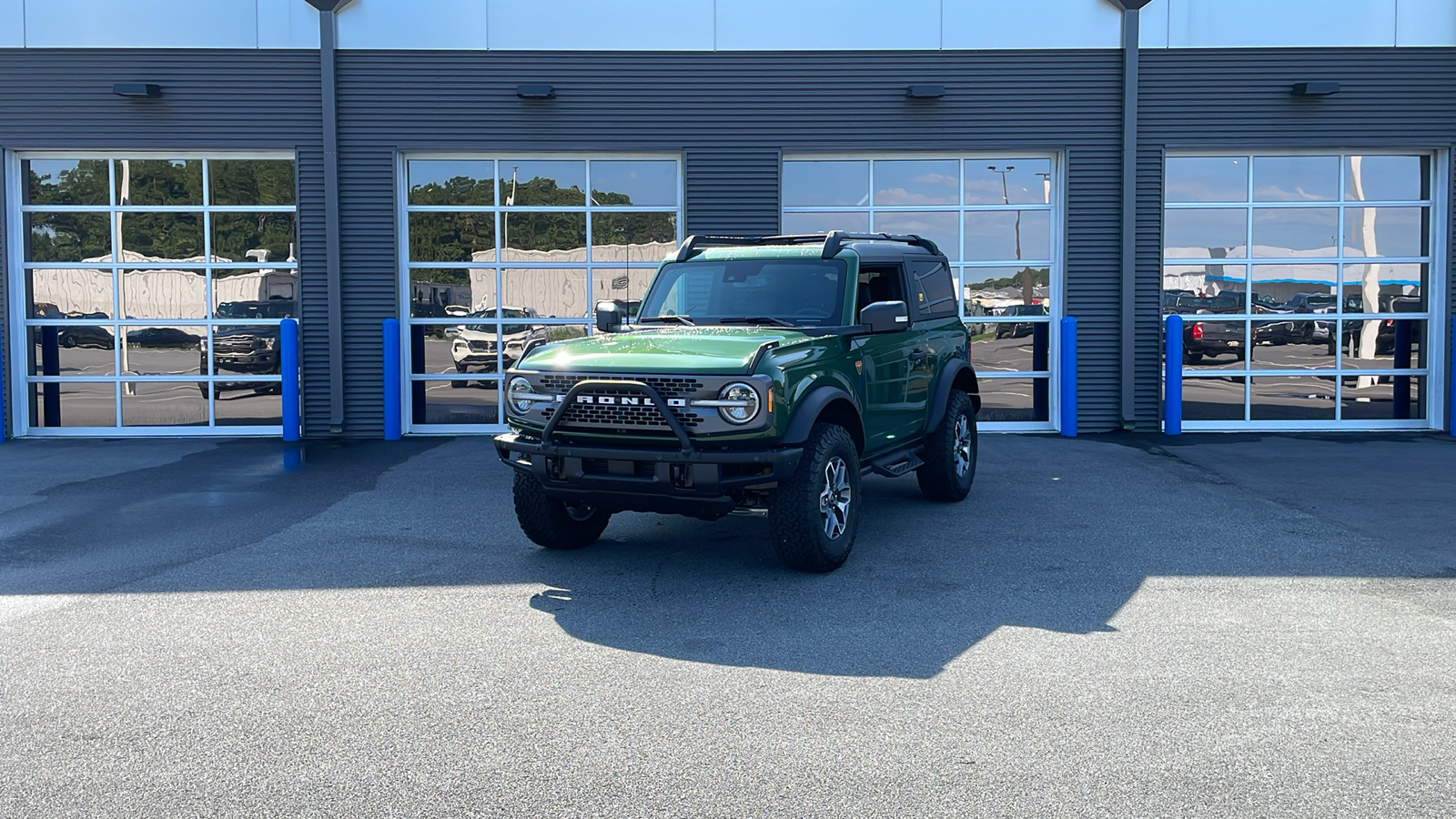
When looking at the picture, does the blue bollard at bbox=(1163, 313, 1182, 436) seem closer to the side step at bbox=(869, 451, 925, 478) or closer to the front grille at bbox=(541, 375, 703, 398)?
the side step at bbox=(869, 451, 925, 478)

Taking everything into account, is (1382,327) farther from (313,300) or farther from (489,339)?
(313,300)

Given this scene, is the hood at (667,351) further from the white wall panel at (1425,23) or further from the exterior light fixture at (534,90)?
the white wall panel at (1425,23)

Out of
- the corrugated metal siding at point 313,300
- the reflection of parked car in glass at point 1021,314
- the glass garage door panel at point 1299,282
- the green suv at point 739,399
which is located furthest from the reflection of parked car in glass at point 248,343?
the glass garage door panel at point 1299,282

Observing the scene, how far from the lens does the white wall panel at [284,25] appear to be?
1421cm

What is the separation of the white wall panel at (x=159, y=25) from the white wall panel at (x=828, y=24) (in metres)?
5.38

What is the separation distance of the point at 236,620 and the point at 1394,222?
1361cm

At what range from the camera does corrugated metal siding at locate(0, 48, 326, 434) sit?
14203mm

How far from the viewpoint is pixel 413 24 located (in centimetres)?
1430

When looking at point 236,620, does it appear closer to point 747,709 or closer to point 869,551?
point 747,709

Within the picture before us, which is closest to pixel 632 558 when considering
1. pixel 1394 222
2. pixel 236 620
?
pixel 236 620

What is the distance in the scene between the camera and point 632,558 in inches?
305

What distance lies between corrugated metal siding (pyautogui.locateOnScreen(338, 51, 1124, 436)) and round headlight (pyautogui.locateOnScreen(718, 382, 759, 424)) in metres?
8.01

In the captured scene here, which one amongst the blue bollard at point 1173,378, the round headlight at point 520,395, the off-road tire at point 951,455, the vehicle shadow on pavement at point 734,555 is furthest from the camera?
the blue bollard at point 1173,378

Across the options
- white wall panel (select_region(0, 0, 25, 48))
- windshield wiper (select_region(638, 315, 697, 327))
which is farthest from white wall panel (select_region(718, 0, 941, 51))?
white wall panel (select_region(0, 0, 25, 48))
